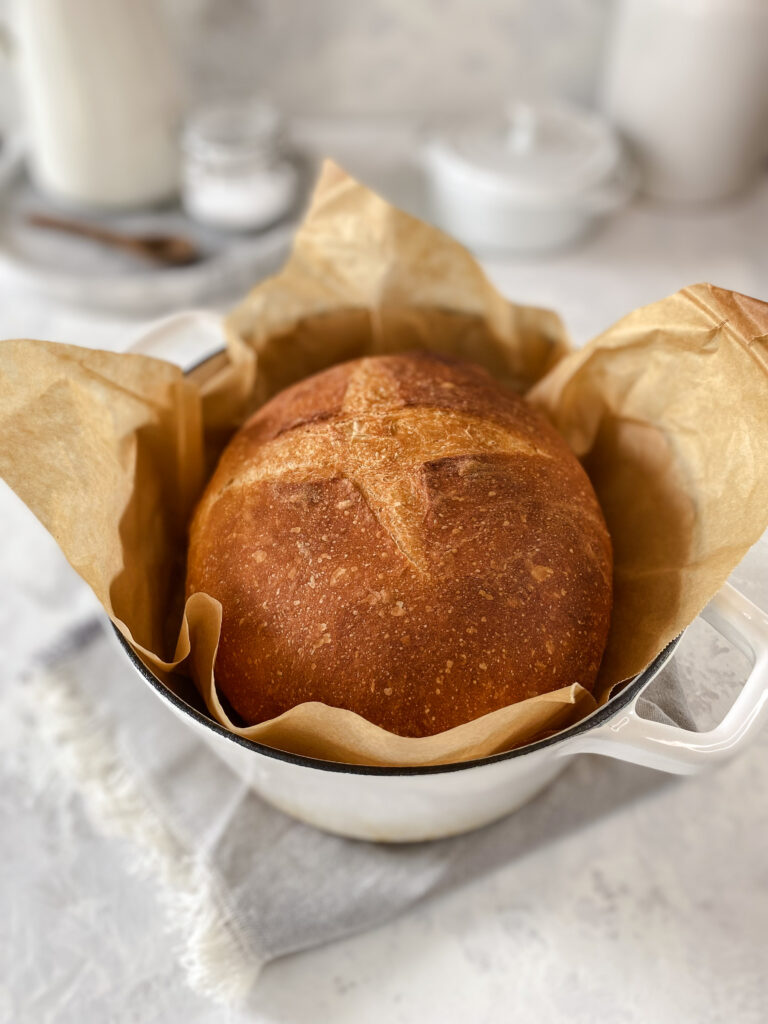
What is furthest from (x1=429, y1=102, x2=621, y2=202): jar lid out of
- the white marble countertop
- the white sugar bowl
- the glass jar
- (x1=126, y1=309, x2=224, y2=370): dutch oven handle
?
the white marble countertop

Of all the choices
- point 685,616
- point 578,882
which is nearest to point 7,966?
point 578,882

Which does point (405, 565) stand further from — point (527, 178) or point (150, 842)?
point (527, 178)

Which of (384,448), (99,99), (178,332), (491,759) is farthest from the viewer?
(99,99)

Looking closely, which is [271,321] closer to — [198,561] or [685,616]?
[198,561]

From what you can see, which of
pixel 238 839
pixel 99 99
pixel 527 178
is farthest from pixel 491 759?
pixel 99 99

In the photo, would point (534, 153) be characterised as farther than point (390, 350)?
Yes

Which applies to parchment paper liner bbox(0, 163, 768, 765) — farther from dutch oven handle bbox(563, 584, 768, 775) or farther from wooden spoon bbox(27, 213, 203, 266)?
wooden spoon bbox(27, 213, 203, 266)
